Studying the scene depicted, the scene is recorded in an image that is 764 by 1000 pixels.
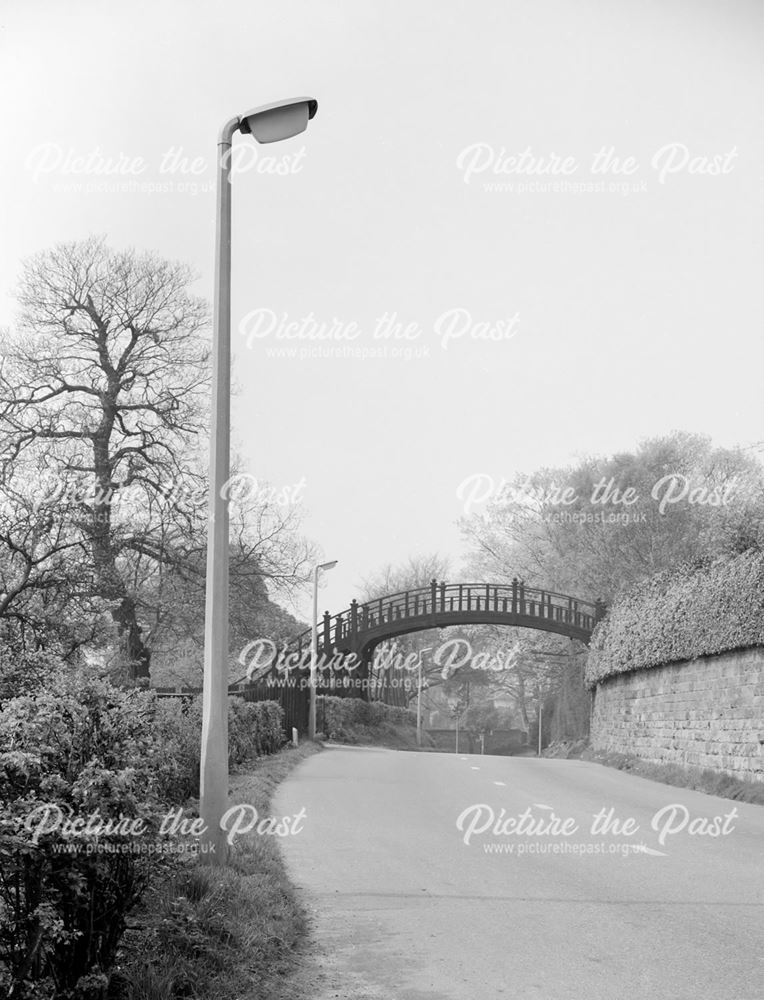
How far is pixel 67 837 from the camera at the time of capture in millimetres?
4754

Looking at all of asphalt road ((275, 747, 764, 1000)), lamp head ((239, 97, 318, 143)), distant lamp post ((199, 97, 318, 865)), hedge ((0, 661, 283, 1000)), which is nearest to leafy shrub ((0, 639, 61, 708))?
distant lamp post ((199, 97, 318, 865))

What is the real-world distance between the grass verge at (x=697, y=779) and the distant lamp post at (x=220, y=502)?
11.3 meters

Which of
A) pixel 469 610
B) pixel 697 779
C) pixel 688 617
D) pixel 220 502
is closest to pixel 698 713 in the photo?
pixel 697 779

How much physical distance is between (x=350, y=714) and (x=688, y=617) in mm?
23631

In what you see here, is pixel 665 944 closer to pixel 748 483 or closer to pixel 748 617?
pixel 748 617

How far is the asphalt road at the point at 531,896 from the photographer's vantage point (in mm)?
6414

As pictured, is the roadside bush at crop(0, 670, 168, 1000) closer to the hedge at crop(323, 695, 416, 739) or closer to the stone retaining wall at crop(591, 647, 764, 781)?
the stone retaining wall at crop(591, 647, 764, 781)

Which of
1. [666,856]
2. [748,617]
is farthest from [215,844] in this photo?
[748,617]

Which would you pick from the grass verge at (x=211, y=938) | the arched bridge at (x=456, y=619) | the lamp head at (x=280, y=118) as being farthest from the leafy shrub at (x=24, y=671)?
the arched bridge at (x=456, y=619)

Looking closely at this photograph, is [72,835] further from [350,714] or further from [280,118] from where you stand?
[350,714]

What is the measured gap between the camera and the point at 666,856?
450 inches

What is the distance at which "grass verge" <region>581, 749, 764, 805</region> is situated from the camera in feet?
57.1

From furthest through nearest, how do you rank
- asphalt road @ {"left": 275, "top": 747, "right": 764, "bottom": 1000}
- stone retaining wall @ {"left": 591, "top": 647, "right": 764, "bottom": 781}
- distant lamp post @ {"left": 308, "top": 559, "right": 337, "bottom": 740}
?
distant lamp post @ {"left": 308, "top": 559, "right": 337, "bottom": 740}
stone retaining wall @ {"left": 591, "top": 647, "right": 764, "bottom": 781}
asphalt road @ {"left": 275, "top": 747, "right": 764, "bottom": 1000}

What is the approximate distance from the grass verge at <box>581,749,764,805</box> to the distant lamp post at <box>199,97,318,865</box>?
11.3m
